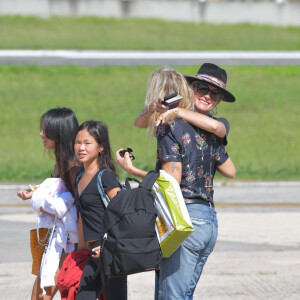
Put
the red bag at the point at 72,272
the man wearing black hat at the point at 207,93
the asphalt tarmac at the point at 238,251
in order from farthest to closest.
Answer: the asphalt tarmac at the point at 238,251
the red bag at the point at 72,272
the man wearing black hat at the point at 207,93

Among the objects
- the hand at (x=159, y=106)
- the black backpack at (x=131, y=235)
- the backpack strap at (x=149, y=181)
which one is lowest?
the black backpack at (x=131, y=235)

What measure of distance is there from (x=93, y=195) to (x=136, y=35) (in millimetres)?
32080

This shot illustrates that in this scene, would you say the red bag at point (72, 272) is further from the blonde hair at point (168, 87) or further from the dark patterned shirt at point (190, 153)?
the blonde hair at point (168, 87)

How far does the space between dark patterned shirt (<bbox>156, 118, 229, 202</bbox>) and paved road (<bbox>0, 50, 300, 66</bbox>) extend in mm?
24498

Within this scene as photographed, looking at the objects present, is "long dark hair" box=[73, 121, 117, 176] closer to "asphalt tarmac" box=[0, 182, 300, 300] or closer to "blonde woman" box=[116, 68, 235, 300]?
"blonde woman" box=[116, 68, 235, 300]

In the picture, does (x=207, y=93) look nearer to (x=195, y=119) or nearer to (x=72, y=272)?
(x=195, y=119)

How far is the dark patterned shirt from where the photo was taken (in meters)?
4.23

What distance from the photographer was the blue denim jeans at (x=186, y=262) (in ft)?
14.0

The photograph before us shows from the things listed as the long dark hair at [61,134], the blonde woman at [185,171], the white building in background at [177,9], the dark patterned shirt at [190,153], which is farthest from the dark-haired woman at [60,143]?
the white building in background at [177,9]

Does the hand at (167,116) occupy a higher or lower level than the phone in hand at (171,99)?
lower

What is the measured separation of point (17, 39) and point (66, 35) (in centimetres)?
268

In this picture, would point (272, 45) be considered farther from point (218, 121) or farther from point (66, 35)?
point (218, 121)

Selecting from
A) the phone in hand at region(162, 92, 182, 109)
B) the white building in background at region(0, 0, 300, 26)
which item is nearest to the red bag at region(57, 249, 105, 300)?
the phone in hand at region(162, 92, 182, 109)

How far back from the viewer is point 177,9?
40281 millimetres
